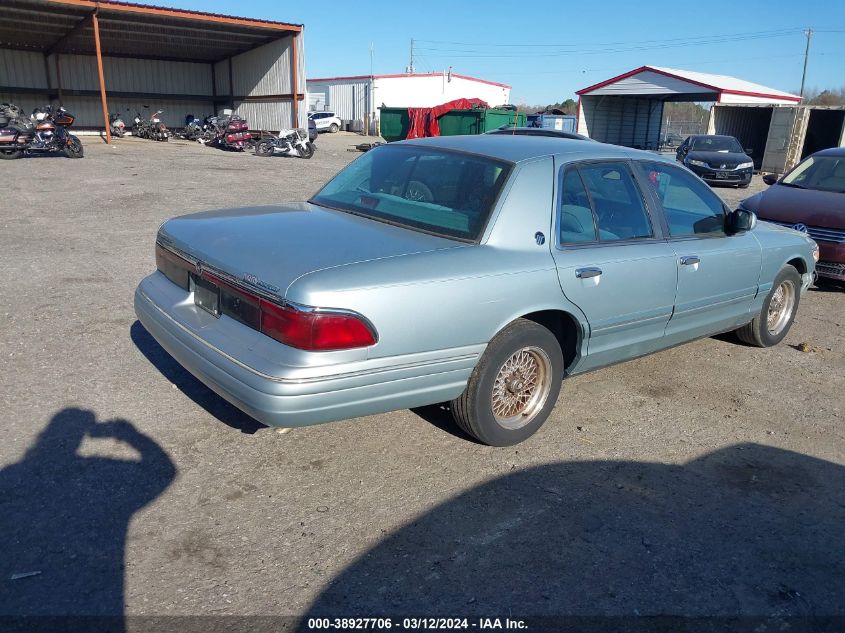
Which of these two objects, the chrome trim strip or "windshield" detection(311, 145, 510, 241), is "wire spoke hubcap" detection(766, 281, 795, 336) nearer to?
"windshield" detection(311, 145, 510, 241)

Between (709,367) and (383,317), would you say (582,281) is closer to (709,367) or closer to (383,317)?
(383,317)

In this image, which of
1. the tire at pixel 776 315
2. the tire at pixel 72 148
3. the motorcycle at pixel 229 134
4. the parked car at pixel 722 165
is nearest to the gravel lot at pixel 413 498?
the tire at pixel 776 315

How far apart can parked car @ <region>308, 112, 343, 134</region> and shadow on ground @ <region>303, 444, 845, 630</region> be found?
136 feet

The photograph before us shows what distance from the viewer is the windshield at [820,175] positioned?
8422mm

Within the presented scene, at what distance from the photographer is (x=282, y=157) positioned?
22.7 m

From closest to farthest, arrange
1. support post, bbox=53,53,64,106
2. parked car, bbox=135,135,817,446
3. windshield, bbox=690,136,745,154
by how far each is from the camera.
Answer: parked car, bbox=135,135,817,446, windshield, bbox=690,136,745,154, support post, bbox=53,53,64,106

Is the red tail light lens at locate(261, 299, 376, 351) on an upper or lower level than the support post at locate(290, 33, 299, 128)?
lower

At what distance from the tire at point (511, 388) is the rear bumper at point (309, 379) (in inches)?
4.7

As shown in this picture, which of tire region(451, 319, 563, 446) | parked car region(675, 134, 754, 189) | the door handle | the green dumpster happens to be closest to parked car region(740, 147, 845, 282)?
the door handle

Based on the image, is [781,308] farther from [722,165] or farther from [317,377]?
[722,165]

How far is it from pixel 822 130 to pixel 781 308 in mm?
26472

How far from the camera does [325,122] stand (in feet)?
143

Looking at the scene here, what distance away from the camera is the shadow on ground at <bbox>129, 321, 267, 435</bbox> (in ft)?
13.0

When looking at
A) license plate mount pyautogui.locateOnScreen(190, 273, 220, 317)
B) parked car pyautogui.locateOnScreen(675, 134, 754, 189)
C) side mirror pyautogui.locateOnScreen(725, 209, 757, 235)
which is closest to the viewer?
license plate mount pyautogui.locateOnScreen(190, 273, 220, 317)
